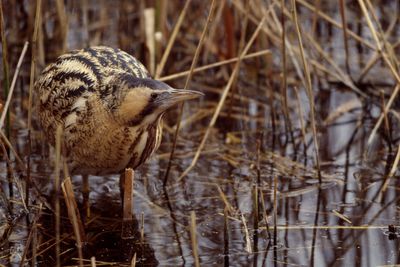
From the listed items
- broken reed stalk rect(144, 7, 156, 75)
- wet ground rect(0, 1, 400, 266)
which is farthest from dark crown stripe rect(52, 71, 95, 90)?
broken reed stalk rect(144, 7, 156, 75)

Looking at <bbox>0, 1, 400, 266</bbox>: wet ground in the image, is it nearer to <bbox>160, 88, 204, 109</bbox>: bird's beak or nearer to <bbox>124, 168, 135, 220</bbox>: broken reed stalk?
<bbox>124, 168, 135, 220</bbox>: broken reed stalk

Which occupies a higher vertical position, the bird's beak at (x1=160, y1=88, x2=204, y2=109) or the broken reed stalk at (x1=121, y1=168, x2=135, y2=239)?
the bird's beak at (x1=160, y1=88, x2=204, y2=109)

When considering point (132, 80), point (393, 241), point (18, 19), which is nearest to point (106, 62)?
point (132, 80)

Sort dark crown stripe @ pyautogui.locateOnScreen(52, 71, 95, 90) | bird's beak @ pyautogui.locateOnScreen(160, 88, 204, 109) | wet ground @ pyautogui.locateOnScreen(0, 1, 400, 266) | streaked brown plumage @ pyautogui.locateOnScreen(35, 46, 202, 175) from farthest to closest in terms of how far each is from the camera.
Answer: dark crown stripe @ pyautogui.locateOnScreen(52, 71, 95, 90) → wet ground @ pyautogui.locateOnScreen(0, 1, 400, 266) → streaked brown plumage @ pyautogui.locateOnScreen(35, 46, 202, 175) → bird's beak @ pyautogui.locateOnScreen(160, 88, 204, 109)

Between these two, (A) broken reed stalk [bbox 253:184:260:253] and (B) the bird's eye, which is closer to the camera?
(B) the bird's eye

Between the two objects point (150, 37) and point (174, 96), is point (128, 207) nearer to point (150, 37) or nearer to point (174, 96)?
point (174, 96)

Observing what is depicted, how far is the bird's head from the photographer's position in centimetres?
355

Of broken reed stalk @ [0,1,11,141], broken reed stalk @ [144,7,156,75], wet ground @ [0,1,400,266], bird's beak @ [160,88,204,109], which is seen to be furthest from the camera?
broken reed stalk @ [144,7,156,75]

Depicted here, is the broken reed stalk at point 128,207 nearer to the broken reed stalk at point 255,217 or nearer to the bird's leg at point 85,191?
the bird's leg at point 85,191

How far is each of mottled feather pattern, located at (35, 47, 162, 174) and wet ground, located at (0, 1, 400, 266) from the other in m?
0.30

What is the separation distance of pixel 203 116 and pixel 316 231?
173cm

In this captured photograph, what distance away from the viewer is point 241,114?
5551 millimetres

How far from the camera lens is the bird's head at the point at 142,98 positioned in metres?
3.55

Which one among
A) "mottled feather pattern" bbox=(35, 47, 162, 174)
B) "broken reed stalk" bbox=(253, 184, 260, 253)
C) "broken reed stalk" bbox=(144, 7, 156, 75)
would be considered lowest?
"broken reed stalk" bbox=(253, 184, 260, 253)
